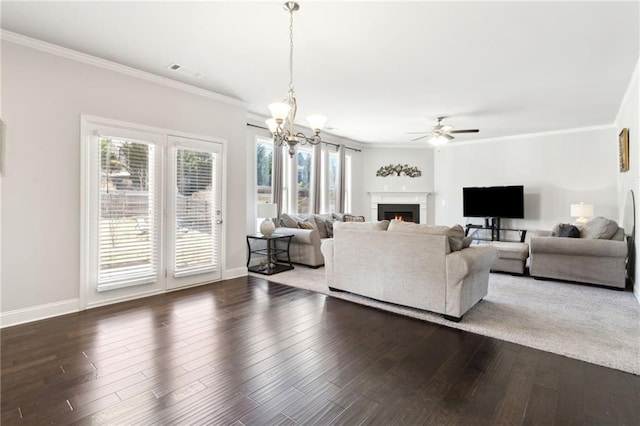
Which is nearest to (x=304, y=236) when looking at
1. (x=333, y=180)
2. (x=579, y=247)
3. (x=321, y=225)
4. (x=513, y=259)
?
(x=321, y=225)

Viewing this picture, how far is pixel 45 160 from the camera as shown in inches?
132

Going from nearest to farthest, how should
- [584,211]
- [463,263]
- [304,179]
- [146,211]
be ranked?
[463,263], [146,211], [584,211], [304,179]

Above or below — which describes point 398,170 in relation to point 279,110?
above

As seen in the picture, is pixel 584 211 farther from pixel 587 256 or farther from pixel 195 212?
pixel 195 212

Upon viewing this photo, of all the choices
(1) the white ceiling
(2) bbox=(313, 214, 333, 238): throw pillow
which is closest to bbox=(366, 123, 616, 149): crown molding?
(1) the white ceiling

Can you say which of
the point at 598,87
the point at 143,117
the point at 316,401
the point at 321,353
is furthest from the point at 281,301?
the point at 598,87

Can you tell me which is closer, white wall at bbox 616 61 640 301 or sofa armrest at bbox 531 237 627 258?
white wall at bbox 616 61 640 301

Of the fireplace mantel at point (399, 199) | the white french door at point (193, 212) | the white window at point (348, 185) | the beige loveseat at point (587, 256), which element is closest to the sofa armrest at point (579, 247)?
the beige loveseat at point (587, 256)

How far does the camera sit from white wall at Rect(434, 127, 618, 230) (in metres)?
6.70

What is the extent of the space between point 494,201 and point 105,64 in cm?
788

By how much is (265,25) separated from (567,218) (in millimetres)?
7514

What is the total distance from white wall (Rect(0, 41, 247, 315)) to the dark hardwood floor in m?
0.49

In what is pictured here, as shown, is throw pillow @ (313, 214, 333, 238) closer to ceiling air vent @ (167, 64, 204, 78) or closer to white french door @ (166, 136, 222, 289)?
white french door @ (166, 136, 222, 289)

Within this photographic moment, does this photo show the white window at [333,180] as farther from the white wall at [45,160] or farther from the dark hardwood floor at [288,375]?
the dark hardwood floor at [288,375]
